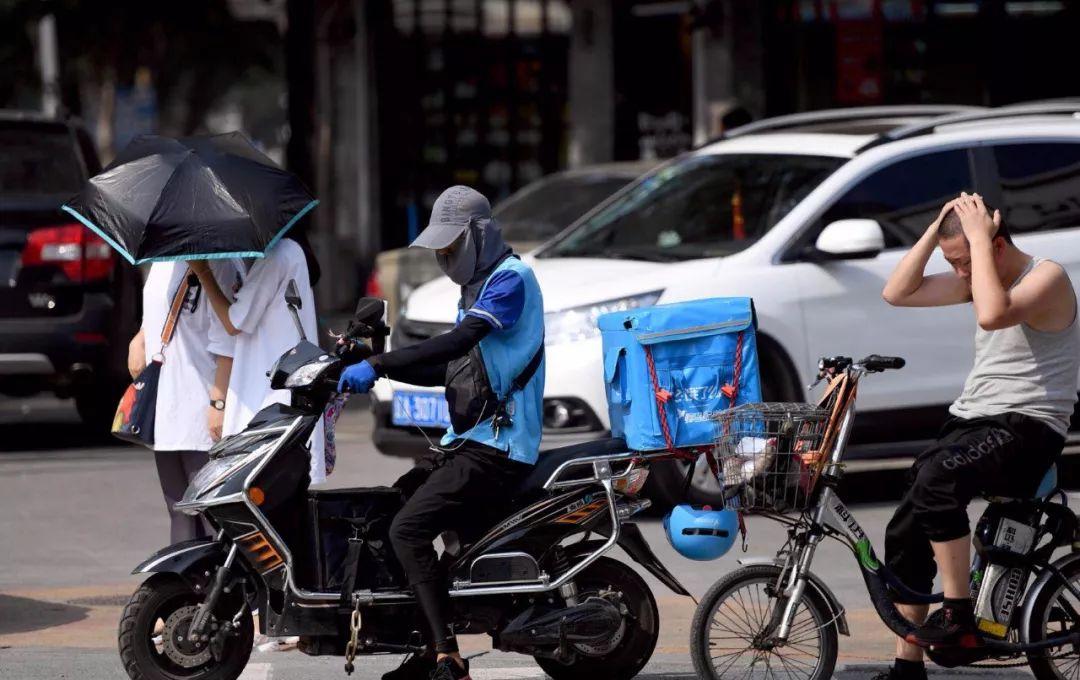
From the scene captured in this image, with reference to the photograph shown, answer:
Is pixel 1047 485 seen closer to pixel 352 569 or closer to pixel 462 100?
pixel 352 569

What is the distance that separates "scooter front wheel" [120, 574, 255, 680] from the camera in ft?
18.5

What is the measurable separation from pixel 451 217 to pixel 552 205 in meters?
7.62

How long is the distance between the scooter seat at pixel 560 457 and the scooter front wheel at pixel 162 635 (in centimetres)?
101

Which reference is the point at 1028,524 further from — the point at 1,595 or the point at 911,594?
the point at 1,595

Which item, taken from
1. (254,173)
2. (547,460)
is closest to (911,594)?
(547,460)

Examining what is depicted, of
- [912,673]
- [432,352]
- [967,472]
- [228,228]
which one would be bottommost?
[912,673]

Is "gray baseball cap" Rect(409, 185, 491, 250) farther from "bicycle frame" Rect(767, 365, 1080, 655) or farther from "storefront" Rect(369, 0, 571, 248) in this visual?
"storefront" Rect(369, 0, 571, 248)

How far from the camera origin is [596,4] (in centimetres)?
1956

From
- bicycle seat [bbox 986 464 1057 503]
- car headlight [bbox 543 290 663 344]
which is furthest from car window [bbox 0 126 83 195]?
bicycle seat [bbox 986 464 1057 503]

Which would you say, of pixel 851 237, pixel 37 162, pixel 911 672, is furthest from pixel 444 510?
pixel 37 162

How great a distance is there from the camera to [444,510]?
5.70 metres

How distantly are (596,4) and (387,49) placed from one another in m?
2.82

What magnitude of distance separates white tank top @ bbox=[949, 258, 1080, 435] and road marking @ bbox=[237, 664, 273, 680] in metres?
2.53

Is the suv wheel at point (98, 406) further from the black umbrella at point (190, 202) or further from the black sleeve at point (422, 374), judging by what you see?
the black sleeve at point (422, 374)
